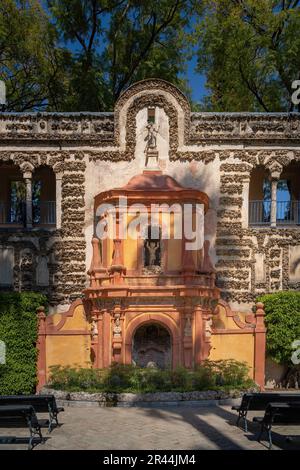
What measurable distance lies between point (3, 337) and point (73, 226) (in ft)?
15.9

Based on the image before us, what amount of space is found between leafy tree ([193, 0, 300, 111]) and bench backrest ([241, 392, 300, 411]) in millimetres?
18751

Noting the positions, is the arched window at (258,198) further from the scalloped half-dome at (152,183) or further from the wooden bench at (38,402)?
the wooden bench at (38,402)

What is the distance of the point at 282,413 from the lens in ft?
32.9

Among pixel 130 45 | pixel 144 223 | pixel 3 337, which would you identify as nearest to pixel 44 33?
pixel 130 45

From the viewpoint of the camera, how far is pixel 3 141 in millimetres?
21328

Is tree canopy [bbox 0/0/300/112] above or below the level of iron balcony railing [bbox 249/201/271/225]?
above

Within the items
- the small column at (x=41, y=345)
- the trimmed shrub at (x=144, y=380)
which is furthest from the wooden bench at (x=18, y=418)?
the small column at (x=41, y=345)

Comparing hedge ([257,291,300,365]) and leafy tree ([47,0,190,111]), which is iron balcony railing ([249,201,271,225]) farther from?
leafy tree ([47,0,190,111])

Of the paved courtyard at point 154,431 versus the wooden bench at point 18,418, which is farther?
the paved courtyard at point 154,431

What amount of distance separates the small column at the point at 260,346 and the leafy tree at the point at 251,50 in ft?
42.8

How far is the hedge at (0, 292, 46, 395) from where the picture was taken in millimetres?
19031

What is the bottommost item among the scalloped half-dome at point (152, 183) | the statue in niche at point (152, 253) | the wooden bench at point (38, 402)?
the wooden bench at point (38, 402)

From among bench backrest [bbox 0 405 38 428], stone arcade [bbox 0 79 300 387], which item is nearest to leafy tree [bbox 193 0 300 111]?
stone arcade [bbox 0 79 300 387]

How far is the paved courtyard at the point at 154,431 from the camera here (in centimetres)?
1005
